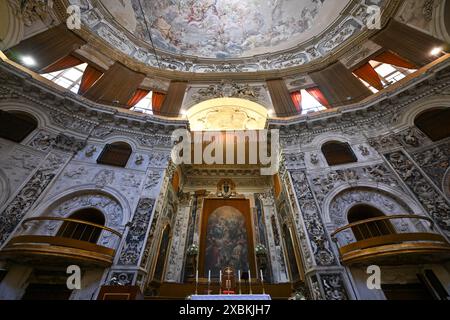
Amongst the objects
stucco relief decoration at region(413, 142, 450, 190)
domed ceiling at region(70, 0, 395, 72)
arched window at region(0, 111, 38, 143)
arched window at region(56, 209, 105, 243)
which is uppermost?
domed ceiling at region(70, 0, 395, 72)

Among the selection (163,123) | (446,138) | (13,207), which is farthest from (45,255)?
(446,138)

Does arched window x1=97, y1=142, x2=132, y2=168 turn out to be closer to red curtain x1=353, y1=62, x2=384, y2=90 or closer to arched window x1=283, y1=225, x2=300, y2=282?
arched window x1=283, y1=225, x2=300, y2=282

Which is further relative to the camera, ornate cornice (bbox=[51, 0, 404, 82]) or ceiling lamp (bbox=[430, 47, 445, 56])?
ornate cornice (bbox=[51, 0, 404, 82])

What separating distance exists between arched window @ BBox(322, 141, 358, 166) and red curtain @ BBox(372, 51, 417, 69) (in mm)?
5395

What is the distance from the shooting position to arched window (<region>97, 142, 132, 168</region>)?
9.15m

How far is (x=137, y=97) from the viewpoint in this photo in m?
12.9

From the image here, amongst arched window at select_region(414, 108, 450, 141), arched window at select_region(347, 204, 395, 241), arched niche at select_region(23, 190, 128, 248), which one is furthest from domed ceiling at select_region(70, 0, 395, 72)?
arched window at select_region(347, 204, 395, 241)

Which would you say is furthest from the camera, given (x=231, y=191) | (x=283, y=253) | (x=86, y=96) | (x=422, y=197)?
(x=231, y=191)

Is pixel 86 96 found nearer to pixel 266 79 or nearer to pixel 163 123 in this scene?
pixel 163 123

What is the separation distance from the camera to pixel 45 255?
596cm

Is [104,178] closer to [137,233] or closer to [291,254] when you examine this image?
[137,233]

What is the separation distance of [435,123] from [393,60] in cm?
523

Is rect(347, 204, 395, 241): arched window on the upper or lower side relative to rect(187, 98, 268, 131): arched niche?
lower

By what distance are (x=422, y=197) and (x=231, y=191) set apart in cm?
850
